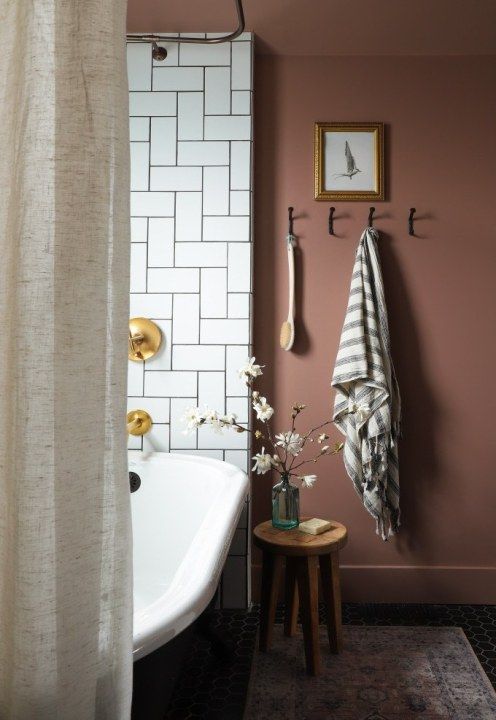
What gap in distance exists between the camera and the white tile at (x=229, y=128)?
243cm

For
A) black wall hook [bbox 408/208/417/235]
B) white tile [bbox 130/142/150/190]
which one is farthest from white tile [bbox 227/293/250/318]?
black wall hook [bbox 408/208/417/235]

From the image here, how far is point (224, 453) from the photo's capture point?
2395mm

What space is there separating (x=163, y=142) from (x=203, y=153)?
6.9 inches

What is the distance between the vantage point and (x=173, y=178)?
244 centimetres

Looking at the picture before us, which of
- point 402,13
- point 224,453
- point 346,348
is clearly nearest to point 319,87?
point 402,13

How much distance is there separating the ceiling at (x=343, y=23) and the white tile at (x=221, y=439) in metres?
1.61

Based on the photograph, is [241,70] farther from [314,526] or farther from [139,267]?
[314,526]

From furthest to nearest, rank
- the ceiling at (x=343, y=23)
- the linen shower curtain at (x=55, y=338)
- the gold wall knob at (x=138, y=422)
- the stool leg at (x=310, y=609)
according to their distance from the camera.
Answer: the gold wall knob at (x=138, y=422) → the ceiling at (x=343, y=23) → the stool leg at (x=310, y=609) → the linen shower curtain at (x=55, y=338)

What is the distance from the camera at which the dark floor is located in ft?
5.55

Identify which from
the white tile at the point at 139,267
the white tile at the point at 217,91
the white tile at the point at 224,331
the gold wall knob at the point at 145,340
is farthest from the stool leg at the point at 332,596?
the white tile at the point at 217,91

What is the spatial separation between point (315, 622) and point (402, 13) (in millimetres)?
2223

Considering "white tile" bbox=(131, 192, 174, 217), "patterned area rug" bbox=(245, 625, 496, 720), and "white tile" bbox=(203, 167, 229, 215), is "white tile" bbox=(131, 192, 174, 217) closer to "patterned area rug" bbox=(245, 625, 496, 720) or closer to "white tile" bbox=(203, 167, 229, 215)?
"white tile" bbox=(203, 167, 229, 215)

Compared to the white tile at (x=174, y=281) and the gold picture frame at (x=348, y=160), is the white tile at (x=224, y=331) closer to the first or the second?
the white tile at (x=174, y=281)

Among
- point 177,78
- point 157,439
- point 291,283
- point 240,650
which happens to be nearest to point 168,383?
point 157,439
